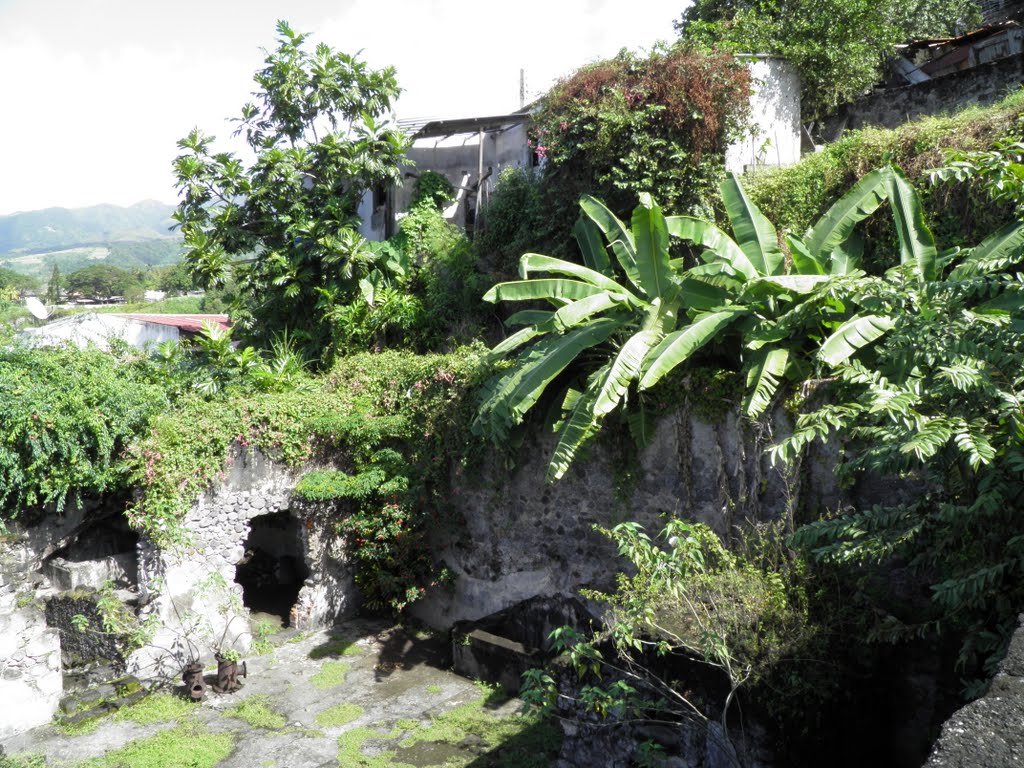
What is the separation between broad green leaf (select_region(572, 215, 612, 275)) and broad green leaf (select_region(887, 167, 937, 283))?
3.05 m

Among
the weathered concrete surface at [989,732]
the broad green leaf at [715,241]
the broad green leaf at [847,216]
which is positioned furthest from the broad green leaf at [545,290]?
the weathered concrete surface at [989,732]

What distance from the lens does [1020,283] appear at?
4.79 m

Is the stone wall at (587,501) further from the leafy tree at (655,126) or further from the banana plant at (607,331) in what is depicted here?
the leafy tree at (655,126)

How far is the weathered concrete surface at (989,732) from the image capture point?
2311mm

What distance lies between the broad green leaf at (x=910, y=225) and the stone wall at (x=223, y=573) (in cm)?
761

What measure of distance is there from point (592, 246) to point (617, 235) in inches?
22.8

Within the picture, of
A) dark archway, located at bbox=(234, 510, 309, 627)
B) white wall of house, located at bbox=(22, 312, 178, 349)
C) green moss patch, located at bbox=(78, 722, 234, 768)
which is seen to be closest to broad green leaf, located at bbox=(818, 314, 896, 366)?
green moss patch, located at bbox=(78, 722, 234, 768)

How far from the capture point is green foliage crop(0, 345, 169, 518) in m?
9.32

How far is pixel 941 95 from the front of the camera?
39.7 ft

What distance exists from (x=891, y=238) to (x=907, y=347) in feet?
15.4

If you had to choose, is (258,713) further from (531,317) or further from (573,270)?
(573,270)

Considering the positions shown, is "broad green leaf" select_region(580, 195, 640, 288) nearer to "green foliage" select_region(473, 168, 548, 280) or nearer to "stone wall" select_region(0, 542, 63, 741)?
"green foliage" select_region(473, 168, 548, 280)

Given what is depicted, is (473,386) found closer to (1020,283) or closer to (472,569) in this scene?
(472,569)

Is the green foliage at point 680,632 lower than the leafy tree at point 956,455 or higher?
lower
